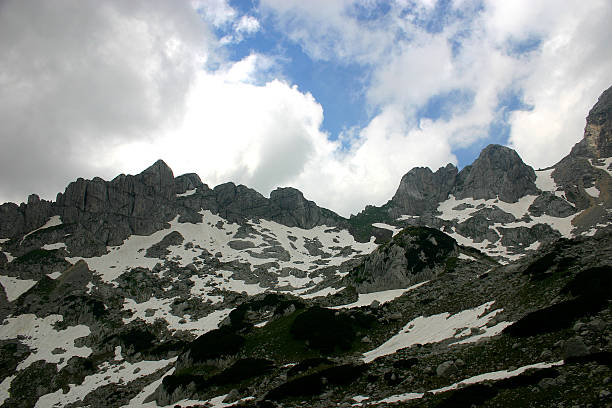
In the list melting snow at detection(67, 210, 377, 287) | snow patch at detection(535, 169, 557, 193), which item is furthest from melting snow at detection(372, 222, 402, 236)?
snow patch at detection(535, 169, 557, 193)

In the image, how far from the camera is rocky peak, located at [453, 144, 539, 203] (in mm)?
177500

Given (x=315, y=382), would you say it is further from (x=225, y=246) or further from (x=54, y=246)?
(x=54, y=246)

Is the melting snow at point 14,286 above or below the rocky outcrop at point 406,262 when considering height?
above

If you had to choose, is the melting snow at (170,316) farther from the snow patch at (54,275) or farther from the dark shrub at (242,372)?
the dark shrub at (242,372)

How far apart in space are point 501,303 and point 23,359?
88441 mm

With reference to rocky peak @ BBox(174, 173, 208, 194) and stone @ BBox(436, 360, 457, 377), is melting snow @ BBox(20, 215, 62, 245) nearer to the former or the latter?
rocky peak @ BBox(174, 173, 208, 194)

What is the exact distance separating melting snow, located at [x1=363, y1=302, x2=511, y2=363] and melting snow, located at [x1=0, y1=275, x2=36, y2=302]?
346 feet

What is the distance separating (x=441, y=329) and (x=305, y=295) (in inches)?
2142

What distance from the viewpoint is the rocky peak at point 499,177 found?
178 m

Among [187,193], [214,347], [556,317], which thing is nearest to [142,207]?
[187,193]

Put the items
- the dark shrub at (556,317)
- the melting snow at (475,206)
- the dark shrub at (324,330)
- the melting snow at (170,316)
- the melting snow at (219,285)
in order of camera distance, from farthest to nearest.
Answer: the melting snow at (475,206) → the melting snow at (219,285) → the melting snow at (170,316) → the dark shrub at (324,330) → the dark shrub at (556,317)

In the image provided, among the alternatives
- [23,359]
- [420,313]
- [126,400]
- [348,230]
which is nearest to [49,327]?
[23,359]

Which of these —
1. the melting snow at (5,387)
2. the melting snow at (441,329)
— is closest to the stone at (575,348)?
the melting snow at (441,329)

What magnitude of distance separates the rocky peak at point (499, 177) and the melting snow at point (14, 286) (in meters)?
186
